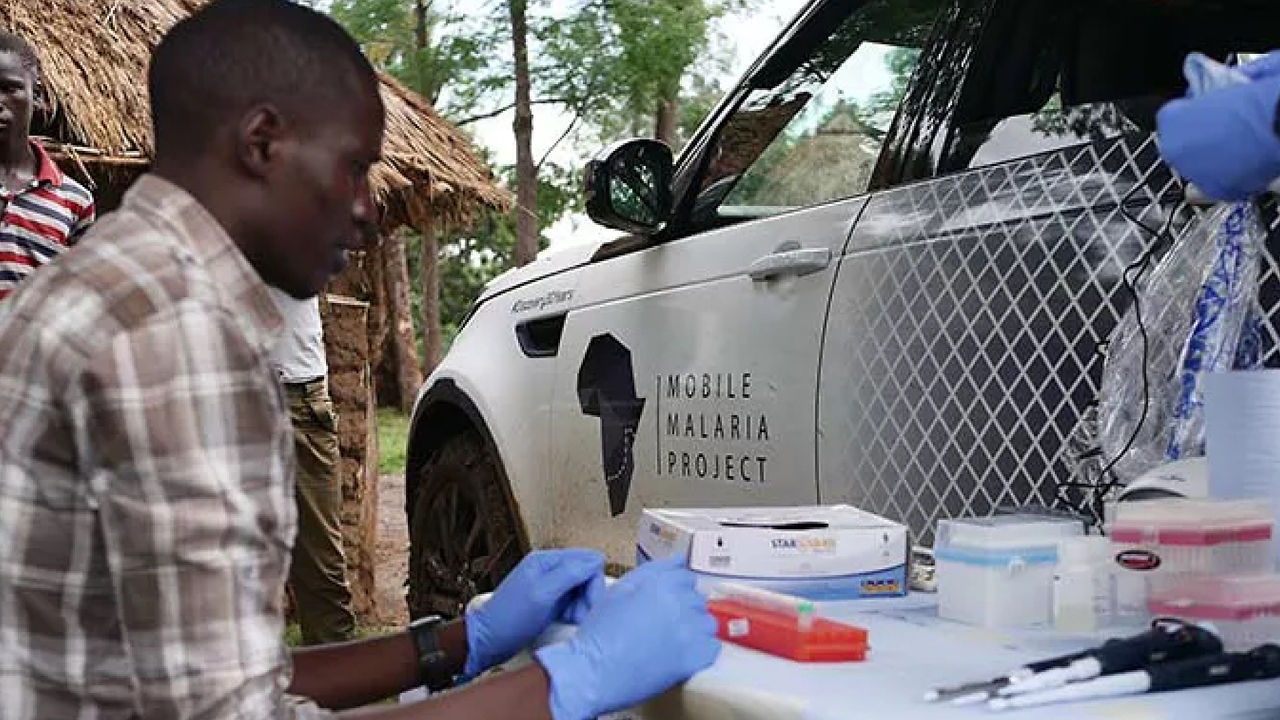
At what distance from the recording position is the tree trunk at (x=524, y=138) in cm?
1302

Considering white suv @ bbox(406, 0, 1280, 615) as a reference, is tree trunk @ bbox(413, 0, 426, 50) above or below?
above

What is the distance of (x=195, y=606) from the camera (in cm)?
151

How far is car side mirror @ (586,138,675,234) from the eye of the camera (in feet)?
13.4

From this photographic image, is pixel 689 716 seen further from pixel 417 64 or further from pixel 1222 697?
pixel 417 64

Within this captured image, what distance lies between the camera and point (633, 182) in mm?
4086

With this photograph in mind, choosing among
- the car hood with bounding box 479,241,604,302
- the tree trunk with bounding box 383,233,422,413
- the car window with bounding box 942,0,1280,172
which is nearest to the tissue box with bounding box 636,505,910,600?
the car window with bounding box 942,0,1280,172

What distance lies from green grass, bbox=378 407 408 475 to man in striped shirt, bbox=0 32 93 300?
9.44 meters

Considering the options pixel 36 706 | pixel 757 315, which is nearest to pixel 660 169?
pixel 757 315

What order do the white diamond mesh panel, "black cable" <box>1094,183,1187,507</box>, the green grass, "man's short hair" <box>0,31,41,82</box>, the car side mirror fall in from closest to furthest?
"black cable" <box>1094,183,1187,507</box> < the white diamond mesh panel < the car side mirror < "man's short hair" <box>0,31,41,82</box> < the green grass

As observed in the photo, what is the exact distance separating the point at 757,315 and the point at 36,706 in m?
2.31

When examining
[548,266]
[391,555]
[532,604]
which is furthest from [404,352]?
[532,604]

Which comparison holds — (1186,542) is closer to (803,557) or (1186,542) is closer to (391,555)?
(803,557)

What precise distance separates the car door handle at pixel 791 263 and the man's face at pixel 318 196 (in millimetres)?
1846

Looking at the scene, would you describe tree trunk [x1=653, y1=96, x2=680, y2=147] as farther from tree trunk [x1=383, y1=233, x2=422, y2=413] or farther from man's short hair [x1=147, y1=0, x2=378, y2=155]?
man's short hair [x1=147, y1=0, x2=378, y2=155]
